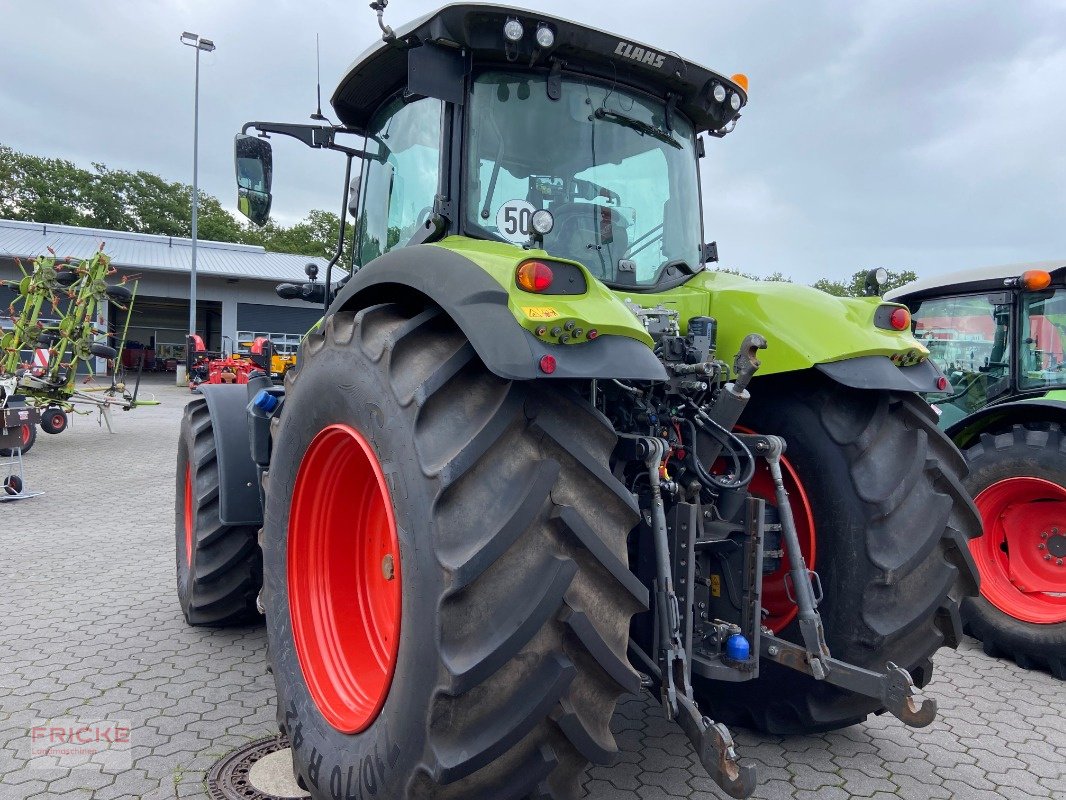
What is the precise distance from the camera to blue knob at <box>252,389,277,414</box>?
3344 millimetres

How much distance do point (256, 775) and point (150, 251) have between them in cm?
3338

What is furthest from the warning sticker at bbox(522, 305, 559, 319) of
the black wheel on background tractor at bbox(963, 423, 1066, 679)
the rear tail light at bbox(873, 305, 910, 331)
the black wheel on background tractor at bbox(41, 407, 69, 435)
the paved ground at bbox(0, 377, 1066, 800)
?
the black wheel on background tractor at bbox(41, 407, 69, 435)

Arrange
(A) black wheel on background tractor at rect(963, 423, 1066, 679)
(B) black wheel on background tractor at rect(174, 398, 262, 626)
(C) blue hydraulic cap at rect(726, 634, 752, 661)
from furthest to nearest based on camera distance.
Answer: (A) black wheel on background tractor at rect(963, 423, 1066, 679), (B) black wheel on background tractor at rect(174, 398, 262, 626), (C) blue hydraulic cap at rect(726, 634, 752, 661)

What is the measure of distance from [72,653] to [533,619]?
3.16m

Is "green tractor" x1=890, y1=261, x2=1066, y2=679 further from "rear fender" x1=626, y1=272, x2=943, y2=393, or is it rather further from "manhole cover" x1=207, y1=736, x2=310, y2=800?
"manhole cover" x1=207, y1=736, x2=310, y2=800

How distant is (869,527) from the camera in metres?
2.53

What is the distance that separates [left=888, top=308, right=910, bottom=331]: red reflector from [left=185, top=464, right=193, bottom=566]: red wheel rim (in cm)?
354

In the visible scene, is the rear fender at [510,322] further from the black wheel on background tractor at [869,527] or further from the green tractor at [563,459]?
the black wheel on background tractor at [869,527]

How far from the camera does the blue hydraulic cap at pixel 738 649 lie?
2.35 metres

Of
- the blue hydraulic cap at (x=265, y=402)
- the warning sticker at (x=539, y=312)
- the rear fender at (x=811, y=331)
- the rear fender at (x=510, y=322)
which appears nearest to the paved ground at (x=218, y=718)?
the blue hydraulic cap at (x=265, y=402)

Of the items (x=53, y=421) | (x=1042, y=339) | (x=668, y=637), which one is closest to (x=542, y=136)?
(x=668, y=637)

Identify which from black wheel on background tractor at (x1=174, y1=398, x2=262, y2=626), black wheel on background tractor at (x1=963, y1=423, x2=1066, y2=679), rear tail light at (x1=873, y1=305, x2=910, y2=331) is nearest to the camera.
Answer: rear tail light at (x1=873, y1=305, x2=910, y2=331)

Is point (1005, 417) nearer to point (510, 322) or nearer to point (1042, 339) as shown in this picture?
point (1042, 339)

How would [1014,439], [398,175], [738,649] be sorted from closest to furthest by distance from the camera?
1. [738,649]
2. [398,175]
3. [1014,439]
